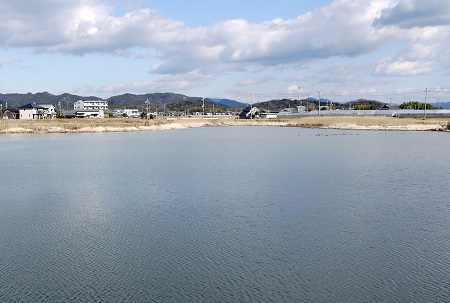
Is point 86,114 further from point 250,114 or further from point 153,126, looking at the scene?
point 153,126

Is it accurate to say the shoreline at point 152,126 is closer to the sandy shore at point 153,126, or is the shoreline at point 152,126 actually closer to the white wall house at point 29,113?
the sandy shore at point 153,126

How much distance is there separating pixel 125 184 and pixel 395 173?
30.6 ft

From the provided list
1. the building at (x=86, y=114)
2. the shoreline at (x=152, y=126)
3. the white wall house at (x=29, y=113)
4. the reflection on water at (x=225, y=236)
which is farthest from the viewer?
the building at (x=86, y=114)

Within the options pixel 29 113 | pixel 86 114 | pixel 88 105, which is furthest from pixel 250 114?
pixel 29 113

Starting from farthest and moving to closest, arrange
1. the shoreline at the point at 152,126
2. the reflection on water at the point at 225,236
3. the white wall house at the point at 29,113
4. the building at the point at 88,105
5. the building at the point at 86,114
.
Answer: the building at the point at 88,105, the building at the point at 86,114, the white wall house at the point at 29,113, the shoreline at the point at 152,126, the reflection on water at the point at 225,236

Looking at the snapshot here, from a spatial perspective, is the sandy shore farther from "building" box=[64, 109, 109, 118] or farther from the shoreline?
"building" box=[64, 109, 109, 118]

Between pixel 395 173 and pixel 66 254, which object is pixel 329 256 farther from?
pixel 395 173

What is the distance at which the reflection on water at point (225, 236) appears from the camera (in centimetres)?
521

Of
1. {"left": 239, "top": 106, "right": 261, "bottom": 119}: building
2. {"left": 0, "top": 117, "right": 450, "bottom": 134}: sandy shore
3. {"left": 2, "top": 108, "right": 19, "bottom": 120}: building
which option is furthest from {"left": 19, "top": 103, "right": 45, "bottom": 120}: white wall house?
{"left": 239, "top": 106, "right": 261, "bottom": 119}: building

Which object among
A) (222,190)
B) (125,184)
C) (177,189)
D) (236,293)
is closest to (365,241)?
(236,293)

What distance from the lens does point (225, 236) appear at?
7.27 m

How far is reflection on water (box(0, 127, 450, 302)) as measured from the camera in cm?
521

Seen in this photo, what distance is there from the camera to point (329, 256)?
632cm

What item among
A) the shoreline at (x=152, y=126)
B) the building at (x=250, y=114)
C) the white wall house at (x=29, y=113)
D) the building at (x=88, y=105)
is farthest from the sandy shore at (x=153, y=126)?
the building at (x=88, y=105)
